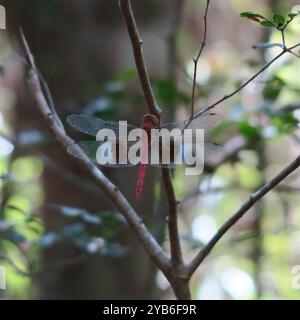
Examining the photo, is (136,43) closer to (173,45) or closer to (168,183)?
(168,183)

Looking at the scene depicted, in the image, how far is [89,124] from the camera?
1057mm

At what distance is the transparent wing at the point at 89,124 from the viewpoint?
1039mm

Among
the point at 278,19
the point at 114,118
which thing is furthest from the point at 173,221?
the point at 114,118

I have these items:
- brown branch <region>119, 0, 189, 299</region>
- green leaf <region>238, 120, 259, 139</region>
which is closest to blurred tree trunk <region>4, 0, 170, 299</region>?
green leaf <region>238, 120, 259, 139</region>

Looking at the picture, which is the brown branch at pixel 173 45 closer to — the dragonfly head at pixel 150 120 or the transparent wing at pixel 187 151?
the transparent wing at pixel 187 151

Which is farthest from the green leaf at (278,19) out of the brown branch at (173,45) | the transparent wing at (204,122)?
the brown branch at (173,45)

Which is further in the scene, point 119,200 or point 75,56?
point 75,56

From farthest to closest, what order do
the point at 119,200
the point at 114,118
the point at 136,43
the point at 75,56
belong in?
1. the point at 75,56
2. the point at 114,118
3. the point at 119,200
4. the point at 136,43

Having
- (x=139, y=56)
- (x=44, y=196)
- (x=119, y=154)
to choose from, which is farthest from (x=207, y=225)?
(x=139, y=56)

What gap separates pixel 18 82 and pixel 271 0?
1038 millimetres

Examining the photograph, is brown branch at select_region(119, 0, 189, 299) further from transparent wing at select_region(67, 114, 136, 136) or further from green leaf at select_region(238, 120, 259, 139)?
green leaf at select_region(238, 120, 259, 139)

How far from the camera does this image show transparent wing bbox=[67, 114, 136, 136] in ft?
3.41
